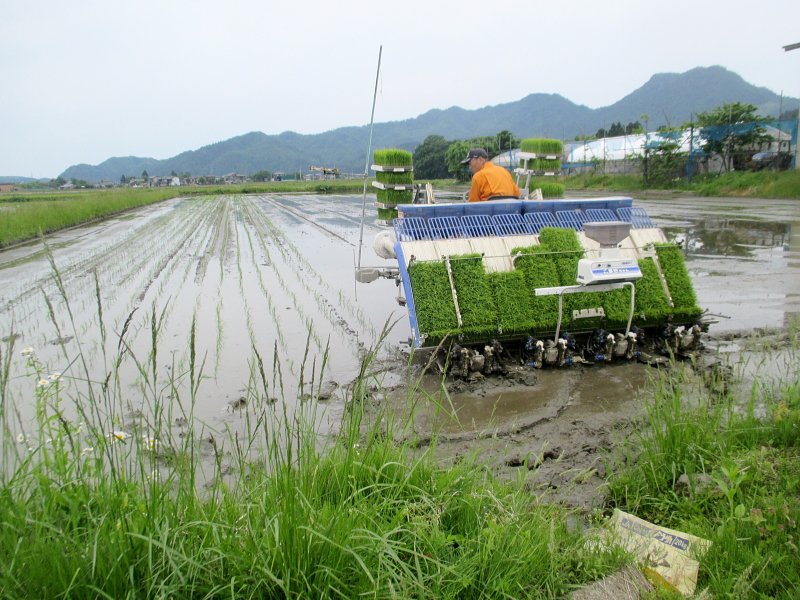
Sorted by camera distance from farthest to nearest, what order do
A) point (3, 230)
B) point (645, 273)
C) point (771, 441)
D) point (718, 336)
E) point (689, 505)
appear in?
point (3, 230) < point (718, 336) < point (645, 273) < point (771, 441) < point (689, 505)

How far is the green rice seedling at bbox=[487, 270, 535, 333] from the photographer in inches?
195

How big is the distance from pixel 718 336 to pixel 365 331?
4.00 m

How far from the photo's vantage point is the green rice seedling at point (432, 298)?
4805 mm

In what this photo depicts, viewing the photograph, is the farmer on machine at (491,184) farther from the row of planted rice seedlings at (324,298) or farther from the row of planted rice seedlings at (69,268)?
the row of planted rice seedlings at (69,268)

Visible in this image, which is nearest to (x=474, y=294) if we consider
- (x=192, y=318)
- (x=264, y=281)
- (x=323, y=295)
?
(x=192, y=318)

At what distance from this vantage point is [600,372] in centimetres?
492

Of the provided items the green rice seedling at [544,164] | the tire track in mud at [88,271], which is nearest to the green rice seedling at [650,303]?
the tire track in mud at [88,271]

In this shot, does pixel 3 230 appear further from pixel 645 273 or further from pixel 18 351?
pixel 645 273

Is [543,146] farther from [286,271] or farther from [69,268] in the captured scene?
[69,268]

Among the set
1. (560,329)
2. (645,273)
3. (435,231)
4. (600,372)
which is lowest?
(600,372)

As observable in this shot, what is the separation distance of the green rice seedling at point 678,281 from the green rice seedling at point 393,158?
476 centimetres

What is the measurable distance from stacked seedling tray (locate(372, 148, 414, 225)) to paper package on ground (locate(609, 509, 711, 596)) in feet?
23.4

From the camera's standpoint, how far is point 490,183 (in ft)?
20.6

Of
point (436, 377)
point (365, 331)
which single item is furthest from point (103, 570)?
point (365, 331)
